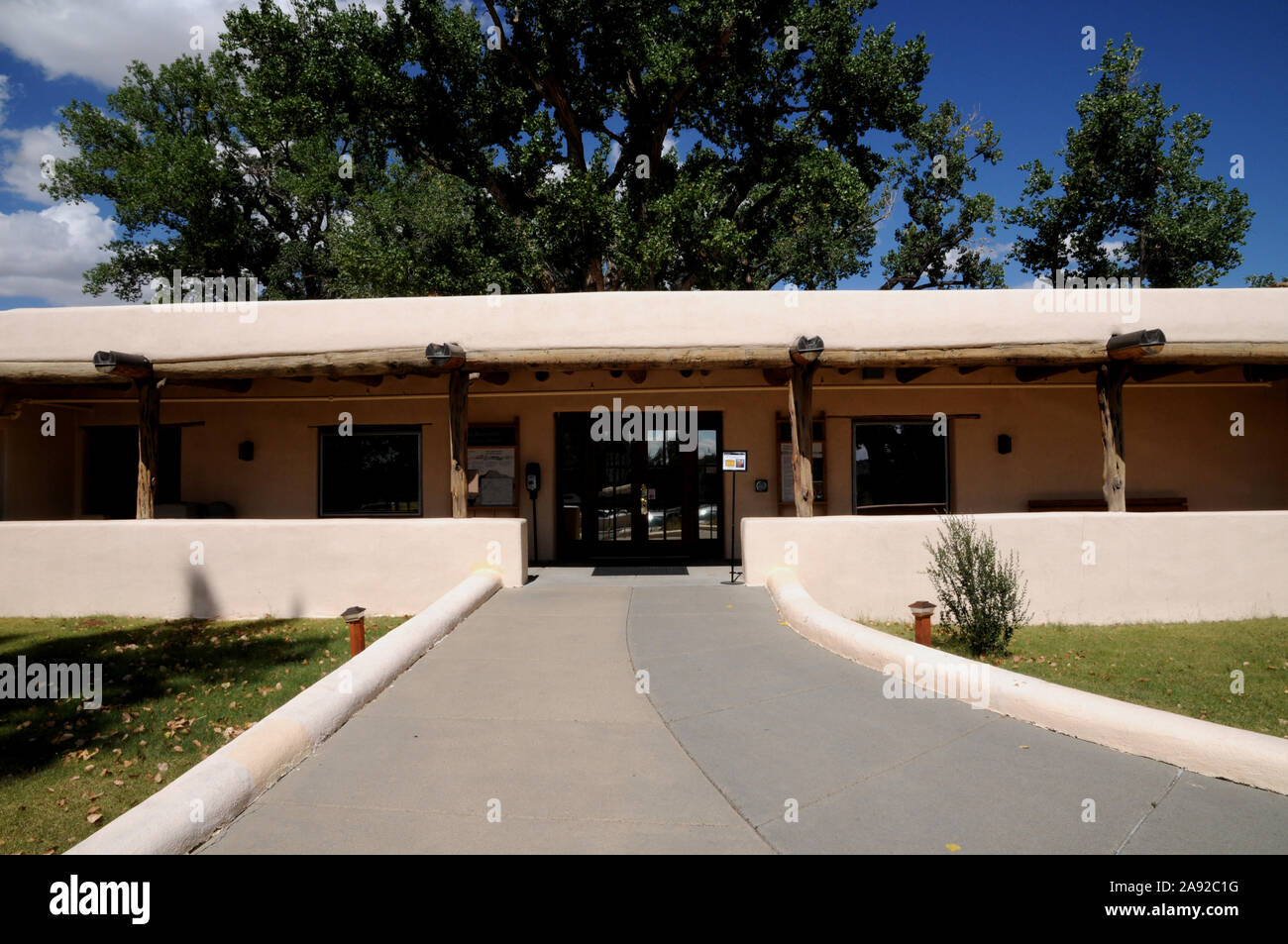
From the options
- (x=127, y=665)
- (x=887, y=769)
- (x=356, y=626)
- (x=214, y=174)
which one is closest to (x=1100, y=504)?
(x=887, y=769)

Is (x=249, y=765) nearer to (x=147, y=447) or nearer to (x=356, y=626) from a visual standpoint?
(x=356, y=626)

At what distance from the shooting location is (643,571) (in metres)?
10.2

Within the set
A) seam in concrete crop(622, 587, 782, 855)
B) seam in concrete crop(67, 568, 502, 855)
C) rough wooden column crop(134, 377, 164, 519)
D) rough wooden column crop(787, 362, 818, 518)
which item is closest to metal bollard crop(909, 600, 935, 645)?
seam in concrete crop(622, 587, 782, 855)

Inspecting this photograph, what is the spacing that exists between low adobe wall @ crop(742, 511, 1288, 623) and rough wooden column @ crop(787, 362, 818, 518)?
0.44m

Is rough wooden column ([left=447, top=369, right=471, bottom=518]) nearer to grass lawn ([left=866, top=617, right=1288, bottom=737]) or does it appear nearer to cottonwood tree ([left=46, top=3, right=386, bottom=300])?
grass lawn ([left=866, top=617, right=1288, bottom=737])

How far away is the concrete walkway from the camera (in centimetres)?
315

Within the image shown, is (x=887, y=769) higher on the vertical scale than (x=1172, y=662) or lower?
higher

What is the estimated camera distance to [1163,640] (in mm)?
7527

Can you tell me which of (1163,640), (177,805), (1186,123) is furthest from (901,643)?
(1186,123)

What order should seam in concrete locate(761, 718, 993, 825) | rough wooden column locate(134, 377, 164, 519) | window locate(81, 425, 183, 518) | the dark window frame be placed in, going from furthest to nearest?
window locate(81, 425, 183, 518) → the dark window frame → rough wooden column locate(134, 377, 164, 519) → seam in concrete locate(761, 718, 993, 825)

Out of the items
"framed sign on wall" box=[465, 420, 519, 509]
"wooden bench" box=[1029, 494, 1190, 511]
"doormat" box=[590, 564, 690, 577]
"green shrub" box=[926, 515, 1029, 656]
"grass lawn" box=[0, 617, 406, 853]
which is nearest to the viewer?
"grass lawn" box=[0, 617, 406, 853]

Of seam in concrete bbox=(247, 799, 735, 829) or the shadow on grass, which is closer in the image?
seam in concrete bbox=(247, 799, 735, 829)

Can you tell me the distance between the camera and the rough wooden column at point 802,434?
8.80 metres

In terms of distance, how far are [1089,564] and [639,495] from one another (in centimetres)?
631
